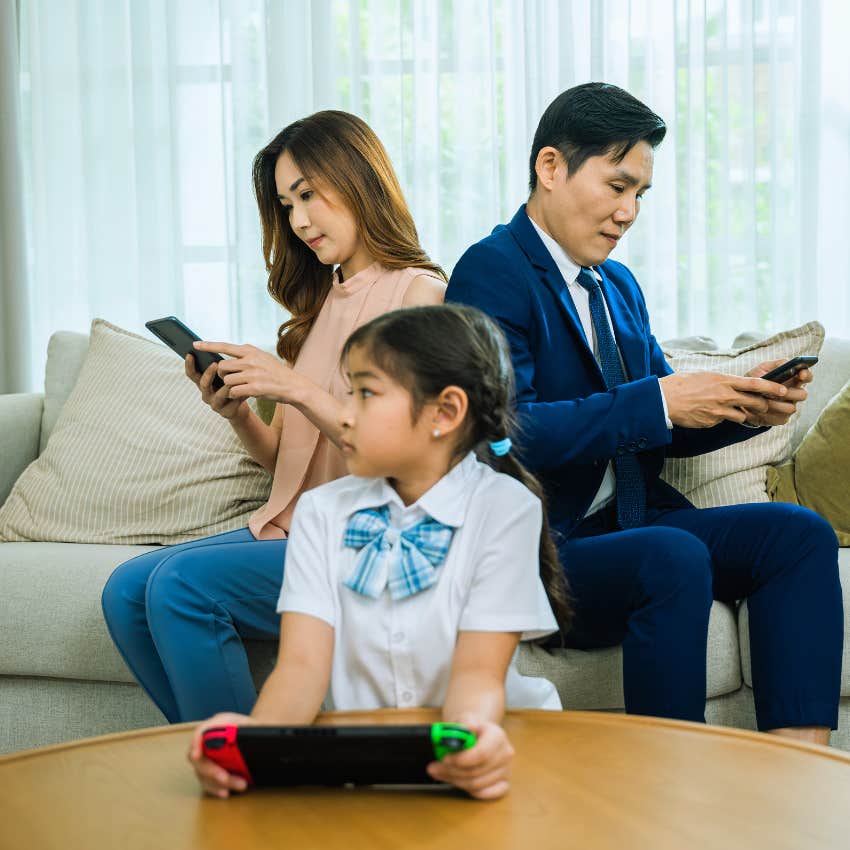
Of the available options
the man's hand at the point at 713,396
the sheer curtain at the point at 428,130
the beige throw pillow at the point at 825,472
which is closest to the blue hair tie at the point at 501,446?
the man's hand at the point at 713,396

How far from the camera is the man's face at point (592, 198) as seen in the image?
172 cm

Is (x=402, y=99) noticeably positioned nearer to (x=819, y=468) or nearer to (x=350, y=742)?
(x=819, y=468)

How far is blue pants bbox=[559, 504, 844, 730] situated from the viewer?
1.47m

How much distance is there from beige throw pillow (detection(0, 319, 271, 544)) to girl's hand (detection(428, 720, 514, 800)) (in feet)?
4.55

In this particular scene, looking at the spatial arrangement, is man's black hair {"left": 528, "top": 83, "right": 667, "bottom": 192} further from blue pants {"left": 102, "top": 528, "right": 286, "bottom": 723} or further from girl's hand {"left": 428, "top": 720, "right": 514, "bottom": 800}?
girl's hand {"left": 428, "top": 720, "right": 514, "bottom": 800}

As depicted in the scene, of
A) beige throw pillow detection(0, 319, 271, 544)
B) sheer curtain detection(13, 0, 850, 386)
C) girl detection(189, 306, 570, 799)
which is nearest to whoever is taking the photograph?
girl detection(189, 306, 570, 799)

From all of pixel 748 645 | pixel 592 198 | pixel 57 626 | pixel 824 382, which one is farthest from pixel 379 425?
pixel 824 382

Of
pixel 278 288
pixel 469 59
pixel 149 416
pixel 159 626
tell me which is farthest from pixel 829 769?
pixel 469 59

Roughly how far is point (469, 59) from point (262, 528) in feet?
5.44

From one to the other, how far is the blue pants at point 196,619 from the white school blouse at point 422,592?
0.39 m

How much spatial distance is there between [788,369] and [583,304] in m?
0.37

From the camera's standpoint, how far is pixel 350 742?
2.69 feet

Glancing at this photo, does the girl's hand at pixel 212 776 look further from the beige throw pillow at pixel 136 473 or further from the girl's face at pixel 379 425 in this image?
the beige throw pillow at pixel 136 473

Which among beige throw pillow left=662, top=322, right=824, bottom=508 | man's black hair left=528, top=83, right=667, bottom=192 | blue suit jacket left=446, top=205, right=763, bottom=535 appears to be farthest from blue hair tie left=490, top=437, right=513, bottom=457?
beige throw pillow left=662, top=322, right=824, bottom=508
